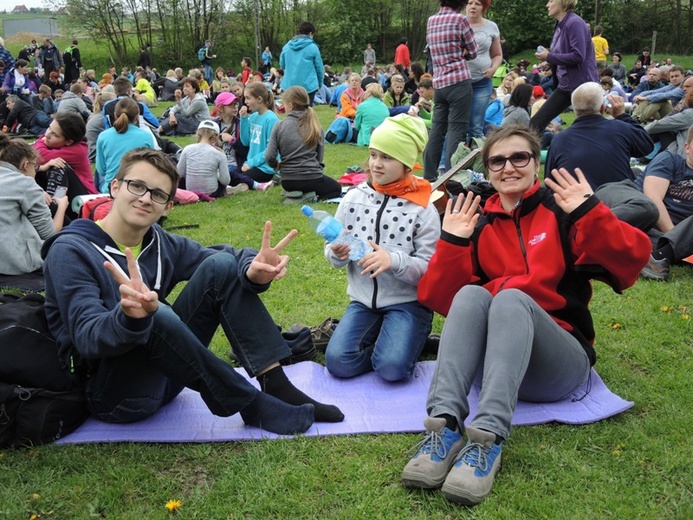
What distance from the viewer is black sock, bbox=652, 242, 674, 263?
5.64 m

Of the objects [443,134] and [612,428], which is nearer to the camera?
[612,428]

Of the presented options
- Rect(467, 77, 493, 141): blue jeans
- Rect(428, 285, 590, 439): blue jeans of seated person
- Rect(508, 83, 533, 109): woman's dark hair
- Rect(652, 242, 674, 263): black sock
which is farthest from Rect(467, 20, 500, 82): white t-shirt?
Rect(428, 285, 590, 439): blue jeans of seated person

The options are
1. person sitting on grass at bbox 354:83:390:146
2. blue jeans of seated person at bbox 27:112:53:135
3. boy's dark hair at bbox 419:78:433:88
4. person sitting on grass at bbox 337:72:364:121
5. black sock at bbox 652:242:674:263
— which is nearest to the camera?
black sock at bbox 652:242:674:263

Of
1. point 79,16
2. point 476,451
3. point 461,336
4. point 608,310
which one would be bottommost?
point 608,310

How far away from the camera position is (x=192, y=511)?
2.69 metres

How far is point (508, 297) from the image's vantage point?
114 inches

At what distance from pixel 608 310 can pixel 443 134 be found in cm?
371

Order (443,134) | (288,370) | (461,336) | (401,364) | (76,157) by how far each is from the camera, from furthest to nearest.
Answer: (443,134)
(76,157)
(288,370)
(401,364)
(461,336)

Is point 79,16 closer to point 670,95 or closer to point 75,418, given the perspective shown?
point 670,95

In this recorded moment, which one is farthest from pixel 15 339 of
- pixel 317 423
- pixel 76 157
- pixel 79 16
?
pixel 79 16

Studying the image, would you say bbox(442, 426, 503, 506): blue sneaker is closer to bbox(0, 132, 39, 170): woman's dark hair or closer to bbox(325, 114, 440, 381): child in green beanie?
bbox(325, 114, 440, 381): child in green beanie

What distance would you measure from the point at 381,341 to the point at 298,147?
4.84 meters

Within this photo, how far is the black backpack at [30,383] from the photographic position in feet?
9.87

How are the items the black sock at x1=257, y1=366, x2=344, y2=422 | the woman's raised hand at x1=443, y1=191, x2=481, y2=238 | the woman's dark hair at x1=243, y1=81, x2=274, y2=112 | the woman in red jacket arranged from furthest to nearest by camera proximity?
the woman's dark hair at x1=243, y1=81, x2=274, y2=112 → the black sock at x1=257, y1=366, x2=344, y2=422 → the woman's raised hand at x1=443, y1=191, x2=481, y2=238 → the woman in red jacket
